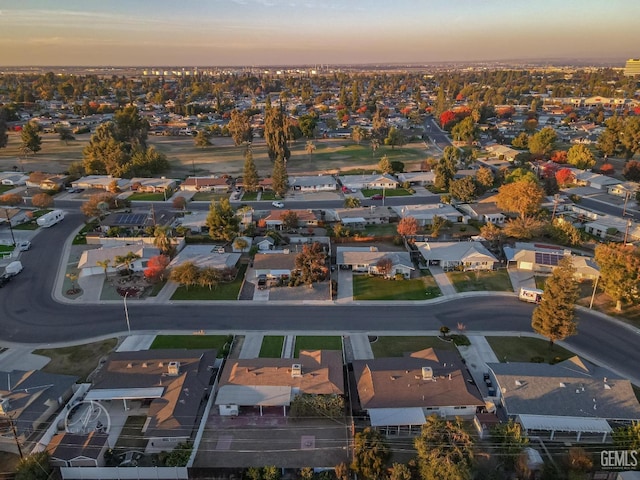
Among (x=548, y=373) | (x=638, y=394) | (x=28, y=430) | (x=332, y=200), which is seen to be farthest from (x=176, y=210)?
(x=638, y=394)

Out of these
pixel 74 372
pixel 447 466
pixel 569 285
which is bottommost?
pixel 74 372

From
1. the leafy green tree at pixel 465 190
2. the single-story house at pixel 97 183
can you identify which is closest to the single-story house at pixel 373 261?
the leafy green tree at pixel 465 190

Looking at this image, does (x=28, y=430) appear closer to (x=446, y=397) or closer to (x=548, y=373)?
(x=446, y=397)

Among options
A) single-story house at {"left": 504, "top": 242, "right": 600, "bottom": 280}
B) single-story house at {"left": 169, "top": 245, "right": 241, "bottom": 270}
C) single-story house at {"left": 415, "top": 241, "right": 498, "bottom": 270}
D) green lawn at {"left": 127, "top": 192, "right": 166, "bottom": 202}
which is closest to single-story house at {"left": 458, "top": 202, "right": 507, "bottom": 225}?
single-story house at {"left": 504, "top": 242, "right": 600, "bottom": 280}

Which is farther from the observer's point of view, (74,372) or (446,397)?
(74,372)

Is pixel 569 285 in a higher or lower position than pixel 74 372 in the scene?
higher

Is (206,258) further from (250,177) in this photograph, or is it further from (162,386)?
(250,177)

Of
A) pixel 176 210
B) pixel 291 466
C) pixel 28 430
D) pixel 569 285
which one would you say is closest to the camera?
pixel 291 466
